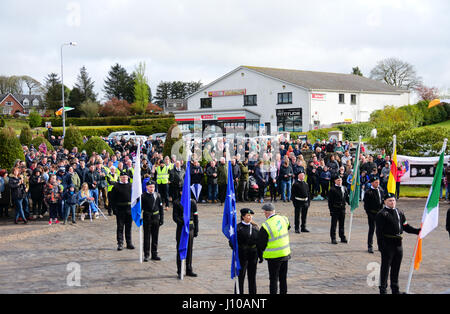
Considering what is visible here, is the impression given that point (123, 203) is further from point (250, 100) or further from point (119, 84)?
point (119, 84)

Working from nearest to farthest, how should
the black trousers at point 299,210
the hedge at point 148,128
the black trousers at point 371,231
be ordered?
1. the black trousers at point 371,231
2. the black trousers at point 299,210
3. the hedge at point 148,128

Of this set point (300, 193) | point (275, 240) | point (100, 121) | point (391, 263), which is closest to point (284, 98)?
point (100, 121)

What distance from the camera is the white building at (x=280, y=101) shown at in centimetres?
5091

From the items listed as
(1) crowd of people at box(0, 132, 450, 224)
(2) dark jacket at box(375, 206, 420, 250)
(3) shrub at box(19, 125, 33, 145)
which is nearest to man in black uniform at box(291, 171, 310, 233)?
(1) crowd of people at box(0, 132, 450, 224)

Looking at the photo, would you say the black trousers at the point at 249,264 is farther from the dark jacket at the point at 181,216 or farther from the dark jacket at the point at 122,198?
the dark jacket at the point at 122,198

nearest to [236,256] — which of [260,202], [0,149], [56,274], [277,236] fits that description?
[277,236]

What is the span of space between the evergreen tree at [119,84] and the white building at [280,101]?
36296mm

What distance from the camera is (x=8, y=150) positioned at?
19.4 meters

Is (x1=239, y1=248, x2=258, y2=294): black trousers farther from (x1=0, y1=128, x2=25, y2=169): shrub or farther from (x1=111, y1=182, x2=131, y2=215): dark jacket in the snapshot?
(x1=0, y1=128, x2=25, y2=169): shrub

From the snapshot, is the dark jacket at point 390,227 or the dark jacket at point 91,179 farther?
the dark jacket at point 91,179

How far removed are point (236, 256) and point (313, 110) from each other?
4357 centimetres

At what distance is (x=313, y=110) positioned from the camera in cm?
5034

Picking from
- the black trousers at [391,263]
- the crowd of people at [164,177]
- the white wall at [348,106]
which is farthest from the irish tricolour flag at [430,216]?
the white wall at [348,106]

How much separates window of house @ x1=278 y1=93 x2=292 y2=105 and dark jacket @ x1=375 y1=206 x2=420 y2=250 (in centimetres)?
4292
